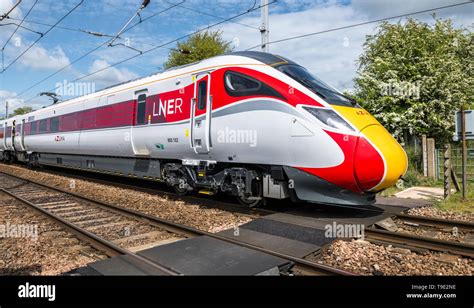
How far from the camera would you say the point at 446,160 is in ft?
31.2

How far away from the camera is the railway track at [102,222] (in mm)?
4695

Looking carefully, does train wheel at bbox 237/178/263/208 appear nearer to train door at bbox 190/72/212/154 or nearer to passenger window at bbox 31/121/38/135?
train door at bbox 190/72/212/154

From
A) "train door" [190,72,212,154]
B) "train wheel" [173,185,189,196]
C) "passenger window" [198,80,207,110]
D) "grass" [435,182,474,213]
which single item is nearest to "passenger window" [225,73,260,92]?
"train door" [190,72,212,154]

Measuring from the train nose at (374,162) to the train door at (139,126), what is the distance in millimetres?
6355

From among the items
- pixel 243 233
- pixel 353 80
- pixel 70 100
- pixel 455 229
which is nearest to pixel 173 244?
pixel 243 233

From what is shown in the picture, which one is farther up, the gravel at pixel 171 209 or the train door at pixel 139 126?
the train door at pixel 139 126

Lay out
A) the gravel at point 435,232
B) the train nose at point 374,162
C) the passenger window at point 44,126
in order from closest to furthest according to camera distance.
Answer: the gravel at point 435,232 < the train nose at point 374,162 < the passenger window at point 44,126

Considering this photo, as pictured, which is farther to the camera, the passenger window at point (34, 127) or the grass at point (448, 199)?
the passenger window at point (34, 127)

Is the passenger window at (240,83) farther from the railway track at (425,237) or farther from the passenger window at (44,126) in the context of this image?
the passenger window at (44,126)

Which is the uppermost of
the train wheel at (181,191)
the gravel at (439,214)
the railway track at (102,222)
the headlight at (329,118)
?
the headlight at (329,118)

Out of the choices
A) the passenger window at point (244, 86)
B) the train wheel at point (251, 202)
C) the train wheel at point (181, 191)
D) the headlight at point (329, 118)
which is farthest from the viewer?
the train wheel at point (181, 191)

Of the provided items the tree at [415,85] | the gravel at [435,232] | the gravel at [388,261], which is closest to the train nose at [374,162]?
the gravel at [435,232]

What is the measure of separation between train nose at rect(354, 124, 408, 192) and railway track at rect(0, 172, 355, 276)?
2347 mm

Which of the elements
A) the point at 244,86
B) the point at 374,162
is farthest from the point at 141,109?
the point at 374,162
